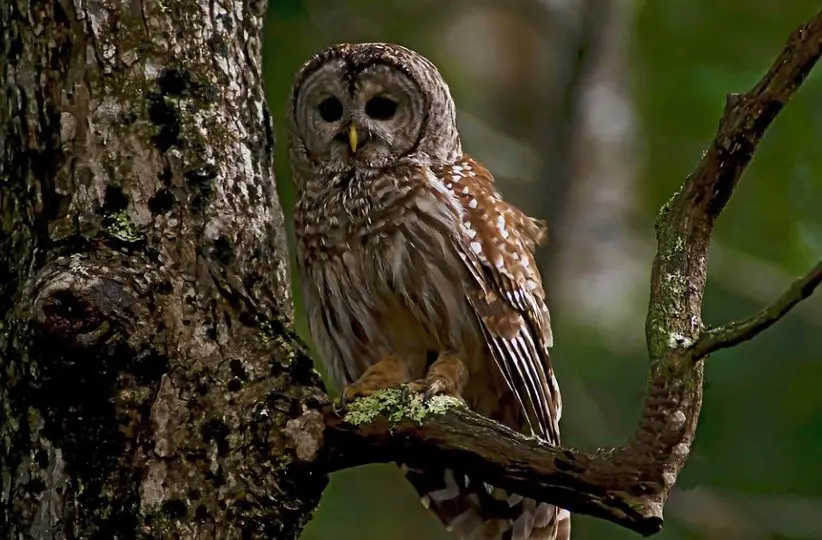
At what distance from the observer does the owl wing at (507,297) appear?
3215 millimetres

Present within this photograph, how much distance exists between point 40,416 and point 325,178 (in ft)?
4.19

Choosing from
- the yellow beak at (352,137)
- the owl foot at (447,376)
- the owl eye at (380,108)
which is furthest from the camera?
the owl eye at (380,108)

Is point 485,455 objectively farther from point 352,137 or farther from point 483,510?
point 352,137

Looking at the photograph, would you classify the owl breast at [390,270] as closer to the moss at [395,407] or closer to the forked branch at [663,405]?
the moss at [395,407]

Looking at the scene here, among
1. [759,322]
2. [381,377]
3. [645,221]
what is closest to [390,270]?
[381,377]

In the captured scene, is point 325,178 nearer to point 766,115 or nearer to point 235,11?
point 235,11

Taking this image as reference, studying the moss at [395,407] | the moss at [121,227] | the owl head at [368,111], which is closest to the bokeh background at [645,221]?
the owl head at [368,111]

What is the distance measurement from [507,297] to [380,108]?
0.64m

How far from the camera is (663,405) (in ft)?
6.94

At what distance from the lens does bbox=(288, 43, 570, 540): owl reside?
3215mm

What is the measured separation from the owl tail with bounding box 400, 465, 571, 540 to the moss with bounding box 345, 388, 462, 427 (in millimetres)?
855

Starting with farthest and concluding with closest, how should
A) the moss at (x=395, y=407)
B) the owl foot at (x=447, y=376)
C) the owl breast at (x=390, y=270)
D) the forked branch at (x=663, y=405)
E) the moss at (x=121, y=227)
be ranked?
the owl breast at (x=390, y=270) → the owl foot at (x=447, y=376) → the moss at (x=121, y=227) → the moss at (x=395, y=407) → the forked branch at (x=663, y=405)

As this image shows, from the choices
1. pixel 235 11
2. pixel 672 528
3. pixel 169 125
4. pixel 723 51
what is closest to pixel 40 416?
pixel 169 125

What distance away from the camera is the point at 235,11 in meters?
2.81
